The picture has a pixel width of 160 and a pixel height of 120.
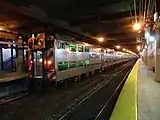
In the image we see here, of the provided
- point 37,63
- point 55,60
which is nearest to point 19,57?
point 37,63

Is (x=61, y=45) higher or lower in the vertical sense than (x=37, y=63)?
higher

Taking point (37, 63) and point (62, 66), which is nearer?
point (62, 66)

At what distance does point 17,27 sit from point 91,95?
24.2 ft

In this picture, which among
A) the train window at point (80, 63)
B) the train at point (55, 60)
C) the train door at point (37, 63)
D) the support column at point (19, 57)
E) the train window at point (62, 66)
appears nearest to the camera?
the train at point (55, 60)

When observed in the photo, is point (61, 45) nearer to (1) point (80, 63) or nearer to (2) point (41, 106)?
(1) point (80, 63)

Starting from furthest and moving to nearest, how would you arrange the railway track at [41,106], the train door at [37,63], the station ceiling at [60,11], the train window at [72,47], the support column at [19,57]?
the support column at [19,57] < the train window at [72,47] < the train door at [37,63] < the station ceiling at [60,11] < the railway track at [41,106]

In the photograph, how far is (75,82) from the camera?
13922mm

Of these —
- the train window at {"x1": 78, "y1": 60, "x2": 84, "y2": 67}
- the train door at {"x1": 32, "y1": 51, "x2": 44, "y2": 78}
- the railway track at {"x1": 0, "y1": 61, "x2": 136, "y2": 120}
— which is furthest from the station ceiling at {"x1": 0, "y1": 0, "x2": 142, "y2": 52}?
the railway track at {"x1": 0, "y1": 61, "x2": 136, "y2": 120}

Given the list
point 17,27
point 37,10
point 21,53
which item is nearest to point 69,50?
point 37,10

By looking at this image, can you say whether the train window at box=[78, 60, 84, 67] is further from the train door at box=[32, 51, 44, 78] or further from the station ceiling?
the train door at box=[32, 51, 44, 78]

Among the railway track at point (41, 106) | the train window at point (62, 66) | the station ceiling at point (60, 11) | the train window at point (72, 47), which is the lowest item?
the railway track at point (41, 106)

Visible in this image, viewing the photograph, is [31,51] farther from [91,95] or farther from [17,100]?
[91,95]

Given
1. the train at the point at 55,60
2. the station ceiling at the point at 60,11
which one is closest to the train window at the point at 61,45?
the train at the point at 55,60

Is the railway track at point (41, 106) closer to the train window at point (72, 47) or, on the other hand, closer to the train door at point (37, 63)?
the train door at point (37, 63)
